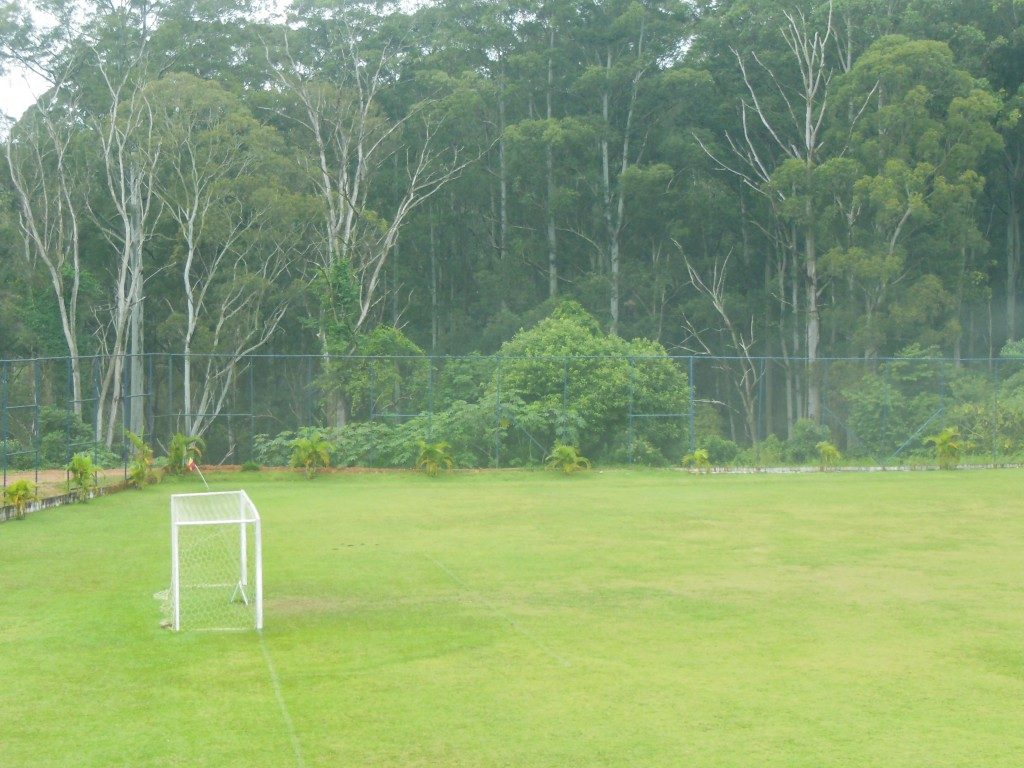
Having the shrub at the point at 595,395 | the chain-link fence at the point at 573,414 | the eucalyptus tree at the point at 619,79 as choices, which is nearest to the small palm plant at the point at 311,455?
the chain-link fence at the point at 573,414

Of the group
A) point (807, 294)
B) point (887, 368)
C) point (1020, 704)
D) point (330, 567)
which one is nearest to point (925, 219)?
point (807, 294)

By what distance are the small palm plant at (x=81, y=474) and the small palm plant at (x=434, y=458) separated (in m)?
6.83

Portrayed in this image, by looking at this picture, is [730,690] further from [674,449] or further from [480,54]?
[480,54]

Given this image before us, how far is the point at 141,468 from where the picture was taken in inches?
861

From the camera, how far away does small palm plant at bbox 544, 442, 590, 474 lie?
24672 millimetres

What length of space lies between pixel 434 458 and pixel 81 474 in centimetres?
725

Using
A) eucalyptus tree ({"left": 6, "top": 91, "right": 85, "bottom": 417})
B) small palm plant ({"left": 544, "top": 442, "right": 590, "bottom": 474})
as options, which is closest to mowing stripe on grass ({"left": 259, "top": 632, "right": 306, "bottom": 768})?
small palm plant ({"left": 544, "top": 442, "right": 590, "bottom": 474})

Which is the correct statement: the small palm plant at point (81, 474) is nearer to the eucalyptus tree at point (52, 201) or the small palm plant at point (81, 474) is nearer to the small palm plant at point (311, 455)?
the small palm plant at point (311, 455)

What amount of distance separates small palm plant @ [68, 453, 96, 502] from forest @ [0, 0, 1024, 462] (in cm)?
1554

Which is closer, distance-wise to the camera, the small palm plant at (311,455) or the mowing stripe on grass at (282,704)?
the mowing stripe on grass at (282,704)

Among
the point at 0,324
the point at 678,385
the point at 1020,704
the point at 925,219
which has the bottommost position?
the point at 1020,704

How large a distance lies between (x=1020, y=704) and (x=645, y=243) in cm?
3829

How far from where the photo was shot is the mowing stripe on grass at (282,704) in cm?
645

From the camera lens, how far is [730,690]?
7684mm
